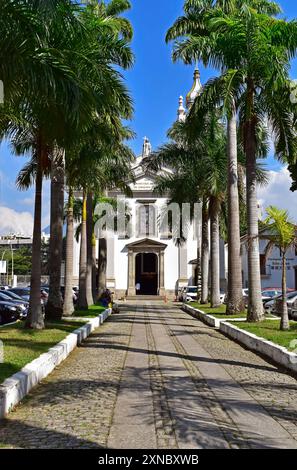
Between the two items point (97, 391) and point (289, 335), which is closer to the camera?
point (97, 391)

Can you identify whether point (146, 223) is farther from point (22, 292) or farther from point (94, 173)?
point (94, 173)

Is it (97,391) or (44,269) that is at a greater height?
(44,269)

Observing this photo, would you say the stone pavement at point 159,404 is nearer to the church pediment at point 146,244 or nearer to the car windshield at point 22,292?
the car windshield at point 22,292

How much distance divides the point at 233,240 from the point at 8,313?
9.12 meters

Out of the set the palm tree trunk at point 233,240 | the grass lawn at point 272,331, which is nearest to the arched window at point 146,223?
the palm tree trunk at point 233,240

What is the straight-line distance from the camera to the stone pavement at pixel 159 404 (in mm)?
5922

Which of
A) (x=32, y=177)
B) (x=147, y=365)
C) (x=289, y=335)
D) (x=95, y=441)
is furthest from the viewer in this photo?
(x=32, y=177)

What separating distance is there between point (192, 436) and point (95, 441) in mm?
1061

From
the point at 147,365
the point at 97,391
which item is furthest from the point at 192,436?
the point at 147,365

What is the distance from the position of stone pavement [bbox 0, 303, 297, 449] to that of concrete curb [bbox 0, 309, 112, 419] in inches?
5.3

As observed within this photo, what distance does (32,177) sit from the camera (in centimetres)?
2223

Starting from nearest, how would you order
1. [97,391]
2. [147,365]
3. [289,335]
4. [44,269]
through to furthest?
[97,391] < [147,365] < [289,335] < [44,269]
